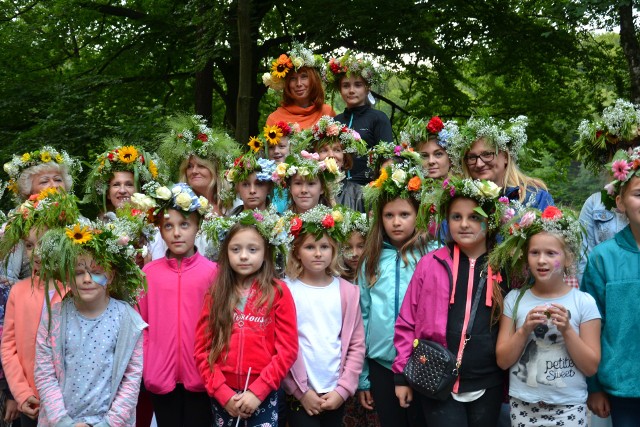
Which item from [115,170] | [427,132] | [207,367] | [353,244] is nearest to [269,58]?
[115,170]

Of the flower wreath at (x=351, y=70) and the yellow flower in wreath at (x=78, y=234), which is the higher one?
the flower wreath at (x=351, y=70)

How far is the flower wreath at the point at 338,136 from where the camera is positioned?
674 cm

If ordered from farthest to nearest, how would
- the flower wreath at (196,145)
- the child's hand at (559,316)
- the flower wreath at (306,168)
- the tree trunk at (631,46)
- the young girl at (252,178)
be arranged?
1. the tree trunk at (631,46)
2. the flower wreath at (196,145)
3. the young girl at (252,178)
4. the flower wreath at (306,168)
5. the child's hand at (559,316)

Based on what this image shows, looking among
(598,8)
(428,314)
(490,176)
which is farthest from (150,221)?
(598,8)

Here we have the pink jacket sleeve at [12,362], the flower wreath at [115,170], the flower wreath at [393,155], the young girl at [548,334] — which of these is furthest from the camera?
the flower wreath at [115,170]

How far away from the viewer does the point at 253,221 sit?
16.0ft

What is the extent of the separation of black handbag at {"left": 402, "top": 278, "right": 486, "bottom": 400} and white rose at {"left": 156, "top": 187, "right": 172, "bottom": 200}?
216 centimetres

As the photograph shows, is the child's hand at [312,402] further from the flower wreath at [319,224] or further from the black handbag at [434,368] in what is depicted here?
the flower wreath at [319,224]

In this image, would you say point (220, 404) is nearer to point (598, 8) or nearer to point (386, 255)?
point (386, 255)

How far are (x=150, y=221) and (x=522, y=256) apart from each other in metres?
2.79

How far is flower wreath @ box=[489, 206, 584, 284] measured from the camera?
4.28 m

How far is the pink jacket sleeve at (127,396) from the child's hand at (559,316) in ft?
8.73

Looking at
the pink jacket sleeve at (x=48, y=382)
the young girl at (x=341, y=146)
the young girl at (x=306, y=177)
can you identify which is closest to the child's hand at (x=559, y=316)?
the young girl at (x=306, y=177)

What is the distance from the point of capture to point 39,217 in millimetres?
4973
